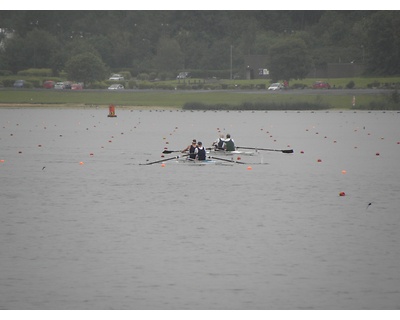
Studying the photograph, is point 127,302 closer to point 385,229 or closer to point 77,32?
point 385,229

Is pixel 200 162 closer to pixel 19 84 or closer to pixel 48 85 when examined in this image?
pixel 48 85

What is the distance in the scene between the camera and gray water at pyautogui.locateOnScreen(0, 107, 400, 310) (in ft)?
67.8

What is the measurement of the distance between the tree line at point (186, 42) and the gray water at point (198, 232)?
104m

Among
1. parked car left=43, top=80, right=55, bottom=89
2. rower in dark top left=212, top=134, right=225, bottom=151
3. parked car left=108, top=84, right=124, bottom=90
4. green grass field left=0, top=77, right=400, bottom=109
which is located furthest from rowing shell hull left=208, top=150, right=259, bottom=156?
parked car left=43, top=80, right=55, bottom=89

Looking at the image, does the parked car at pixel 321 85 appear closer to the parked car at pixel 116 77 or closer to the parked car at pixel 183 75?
the parked car at pixel 183 75

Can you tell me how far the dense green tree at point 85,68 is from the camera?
156m

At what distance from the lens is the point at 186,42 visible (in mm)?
187125

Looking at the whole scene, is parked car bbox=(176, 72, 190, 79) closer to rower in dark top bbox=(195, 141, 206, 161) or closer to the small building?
the small building

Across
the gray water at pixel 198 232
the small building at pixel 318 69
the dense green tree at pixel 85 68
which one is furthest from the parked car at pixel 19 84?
the gray water at pixel 198 232

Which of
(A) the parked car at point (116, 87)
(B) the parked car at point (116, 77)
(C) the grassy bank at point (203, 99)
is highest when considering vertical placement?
(B) the parked car at point (116, 77)

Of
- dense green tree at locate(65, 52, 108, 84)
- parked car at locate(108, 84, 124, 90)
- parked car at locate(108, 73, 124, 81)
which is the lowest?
parked car at locate(108, 84, 124, 90)

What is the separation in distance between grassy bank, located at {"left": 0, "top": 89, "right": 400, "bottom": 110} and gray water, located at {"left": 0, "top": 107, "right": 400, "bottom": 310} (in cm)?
7046

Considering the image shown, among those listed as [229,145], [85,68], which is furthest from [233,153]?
[85,68]

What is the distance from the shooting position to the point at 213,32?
196 m
